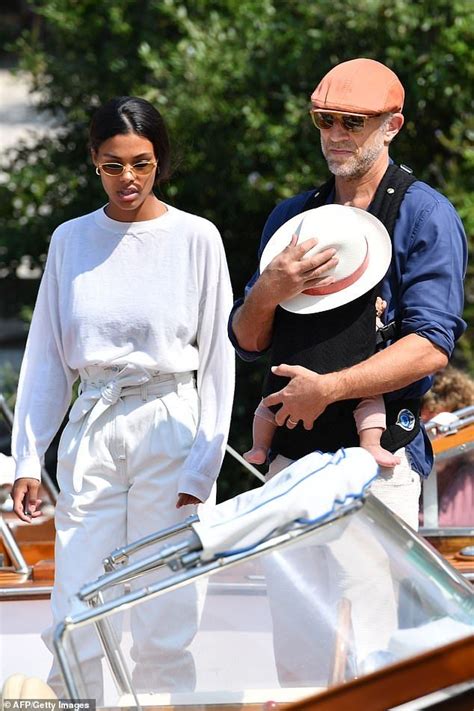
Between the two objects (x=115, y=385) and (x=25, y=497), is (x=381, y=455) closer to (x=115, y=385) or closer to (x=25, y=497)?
(x=115, y=385)

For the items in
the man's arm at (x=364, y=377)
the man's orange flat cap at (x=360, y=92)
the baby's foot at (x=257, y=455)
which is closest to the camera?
the man's arm at (x=364, y=377)

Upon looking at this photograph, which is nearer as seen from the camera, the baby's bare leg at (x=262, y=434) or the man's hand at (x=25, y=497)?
the baby's bare leg at (x=262, y=434)

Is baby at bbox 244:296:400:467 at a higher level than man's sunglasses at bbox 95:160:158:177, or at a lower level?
lower

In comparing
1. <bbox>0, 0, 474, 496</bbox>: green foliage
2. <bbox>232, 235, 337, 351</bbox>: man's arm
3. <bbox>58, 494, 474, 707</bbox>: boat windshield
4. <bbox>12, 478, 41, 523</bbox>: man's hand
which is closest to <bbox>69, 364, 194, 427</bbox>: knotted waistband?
<bbox>12, 478, 41, 523</bbox>: man's hand

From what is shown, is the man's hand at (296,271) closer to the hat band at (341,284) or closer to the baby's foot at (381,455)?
the hat band at (341,284)

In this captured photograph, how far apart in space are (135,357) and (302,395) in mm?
530

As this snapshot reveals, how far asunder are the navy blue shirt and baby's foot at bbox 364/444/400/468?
11 cm

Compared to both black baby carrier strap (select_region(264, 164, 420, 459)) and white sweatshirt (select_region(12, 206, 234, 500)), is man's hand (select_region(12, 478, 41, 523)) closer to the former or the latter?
white sweatshirt (select_region(12, 206, 234, 500))

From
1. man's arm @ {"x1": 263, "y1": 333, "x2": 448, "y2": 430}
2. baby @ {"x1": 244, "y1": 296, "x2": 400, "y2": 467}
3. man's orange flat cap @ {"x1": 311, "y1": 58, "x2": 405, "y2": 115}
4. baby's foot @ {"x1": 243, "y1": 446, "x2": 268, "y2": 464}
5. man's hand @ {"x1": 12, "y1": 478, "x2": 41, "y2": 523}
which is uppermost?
man's orange flat cap @ {"x1": 311, "y1": 58, "x2": 405, "y2": 115}

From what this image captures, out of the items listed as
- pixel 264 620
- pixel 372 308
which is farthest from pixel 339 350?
pixel 264 620

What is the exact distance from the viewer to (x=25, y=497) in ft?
11.0

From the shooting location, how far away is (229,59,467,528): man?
283 centimetres

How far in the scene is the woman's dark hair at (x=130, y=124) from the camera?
321 centimetres

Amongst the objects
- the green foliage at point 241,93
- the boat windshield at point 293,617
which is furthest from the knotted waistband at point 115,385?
the green foliage at point 241,93
